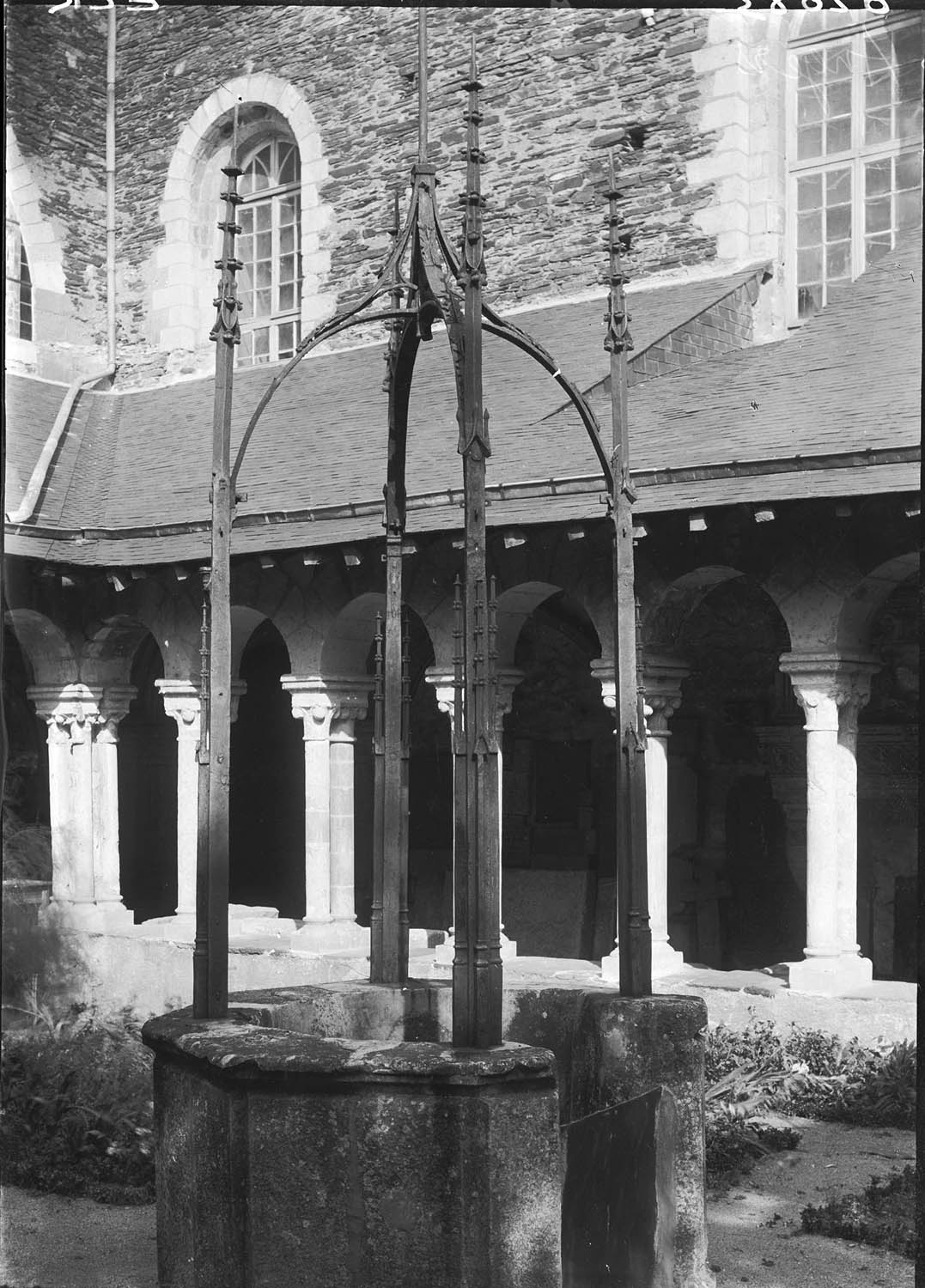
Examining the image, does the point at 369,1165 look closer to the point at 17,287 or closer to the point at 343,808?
the point at 343,808

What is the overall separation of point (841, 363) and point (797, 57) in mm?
3437

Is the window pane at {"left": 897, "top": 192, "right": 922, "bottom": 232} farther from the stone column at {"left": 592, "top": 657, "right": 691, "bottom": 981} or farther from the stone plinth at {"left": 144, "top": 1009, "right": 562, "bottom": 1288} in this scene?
the stone plinth at {"left": 144, "top": 1009, "right": 562, "bottom": 1288}

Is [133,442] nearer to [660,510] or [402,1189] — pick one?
[660,510]

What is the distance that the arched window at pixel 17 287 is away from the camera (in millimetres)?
14258

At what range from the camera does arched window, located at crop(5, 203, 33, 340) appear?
14258 mm

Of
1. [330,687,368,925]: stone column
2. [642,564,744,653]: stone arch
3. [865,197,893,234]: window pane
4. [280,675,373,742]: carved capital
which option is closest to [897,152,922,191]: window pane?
[865,197,893,234]: window pane

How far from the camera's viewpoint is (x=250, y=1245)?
169 inches

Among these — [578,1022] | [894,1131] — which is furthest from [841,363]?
[578,1022]

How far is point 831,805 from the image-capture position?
→ 30.5ft

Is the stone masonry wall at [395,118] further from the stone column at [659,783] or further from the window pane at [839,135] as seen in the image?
the stone column at [659,783]

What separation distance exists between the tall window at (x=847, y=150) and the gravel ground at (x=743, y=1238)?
22.1 ft

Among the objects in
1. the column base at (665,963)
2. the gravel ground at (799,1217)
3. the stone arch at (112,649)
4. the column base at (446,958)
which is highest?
the stone arch at (112,649)

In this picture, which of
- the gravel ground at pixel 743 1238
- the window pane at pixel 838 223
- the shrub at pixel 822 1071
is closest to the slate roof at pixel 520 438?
the window pane at pixel 838 223

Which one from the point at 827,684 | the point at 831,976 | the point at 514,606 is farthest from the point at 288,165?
the point at 831,976
